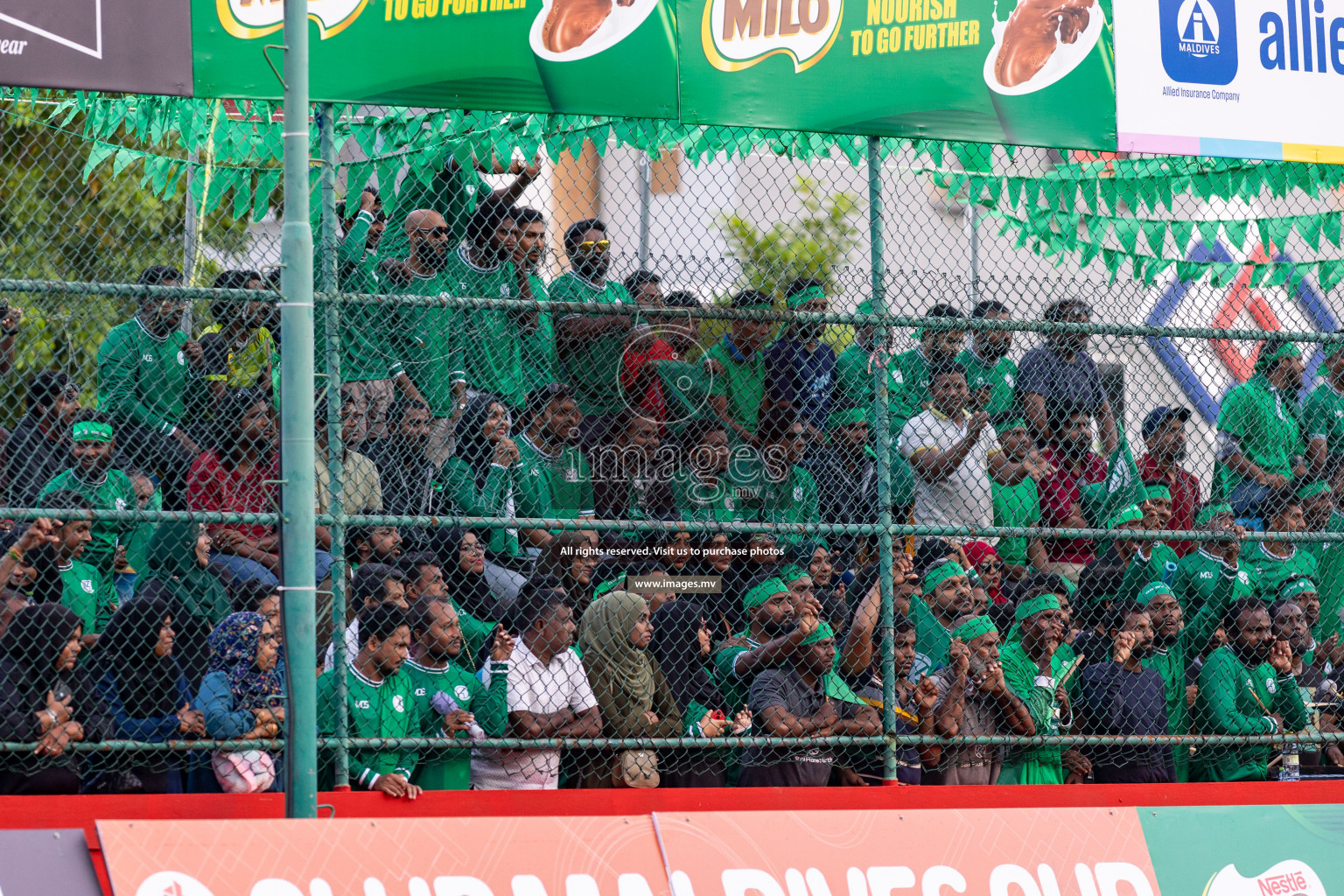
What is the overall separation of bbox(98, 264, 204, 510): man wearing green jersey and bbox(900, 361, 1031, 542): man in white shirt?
2.98m

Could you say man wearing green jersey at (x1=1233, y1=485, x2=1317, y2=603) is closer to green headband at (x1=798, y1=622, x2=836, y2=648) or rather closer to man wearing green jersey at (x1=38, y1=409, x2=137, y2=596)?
green headband at (x1=798, y1=622, x2=836, y2=648)

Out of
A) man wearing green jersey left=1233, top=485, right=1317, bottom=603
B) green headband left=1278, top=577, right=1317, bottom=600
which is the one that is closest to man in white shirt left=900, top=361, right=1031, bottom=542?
man wearing green jersey left=1233, top=485, right=1317, bottom=603

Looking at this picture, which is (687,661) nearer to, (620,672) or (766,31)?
(620,672)

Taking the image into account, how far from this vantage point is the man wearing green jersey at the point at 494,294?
6.18 meters

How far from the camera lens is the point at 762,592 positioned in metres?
6.57

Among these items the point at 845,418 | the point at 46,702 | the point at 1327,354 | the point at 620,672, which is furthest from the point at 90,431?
the point at 1327,354

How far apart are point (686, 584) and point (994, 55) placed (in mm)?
2533

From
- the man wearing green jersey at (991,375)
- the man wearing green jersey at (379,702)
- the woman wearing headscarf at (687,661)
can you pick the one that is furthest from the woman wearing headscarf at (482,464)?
the man wearing green jersey at (991,375)

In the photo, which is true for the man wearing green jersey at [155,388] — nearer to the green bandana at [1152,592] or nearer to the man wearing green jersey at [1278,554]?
the green bandana at [1152,592]

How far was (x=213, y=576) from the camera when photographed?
5762 mm

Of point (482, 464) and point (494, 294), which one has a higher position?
point (494, 294)

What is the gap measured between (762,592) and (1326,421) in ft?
9.42

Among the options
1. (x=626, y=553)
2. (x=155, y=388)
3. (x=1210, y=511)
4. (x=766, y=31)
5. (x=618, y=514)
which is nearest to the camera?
(x=155, y=388)

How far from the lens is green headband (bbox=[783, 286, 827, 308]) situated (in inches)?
272
